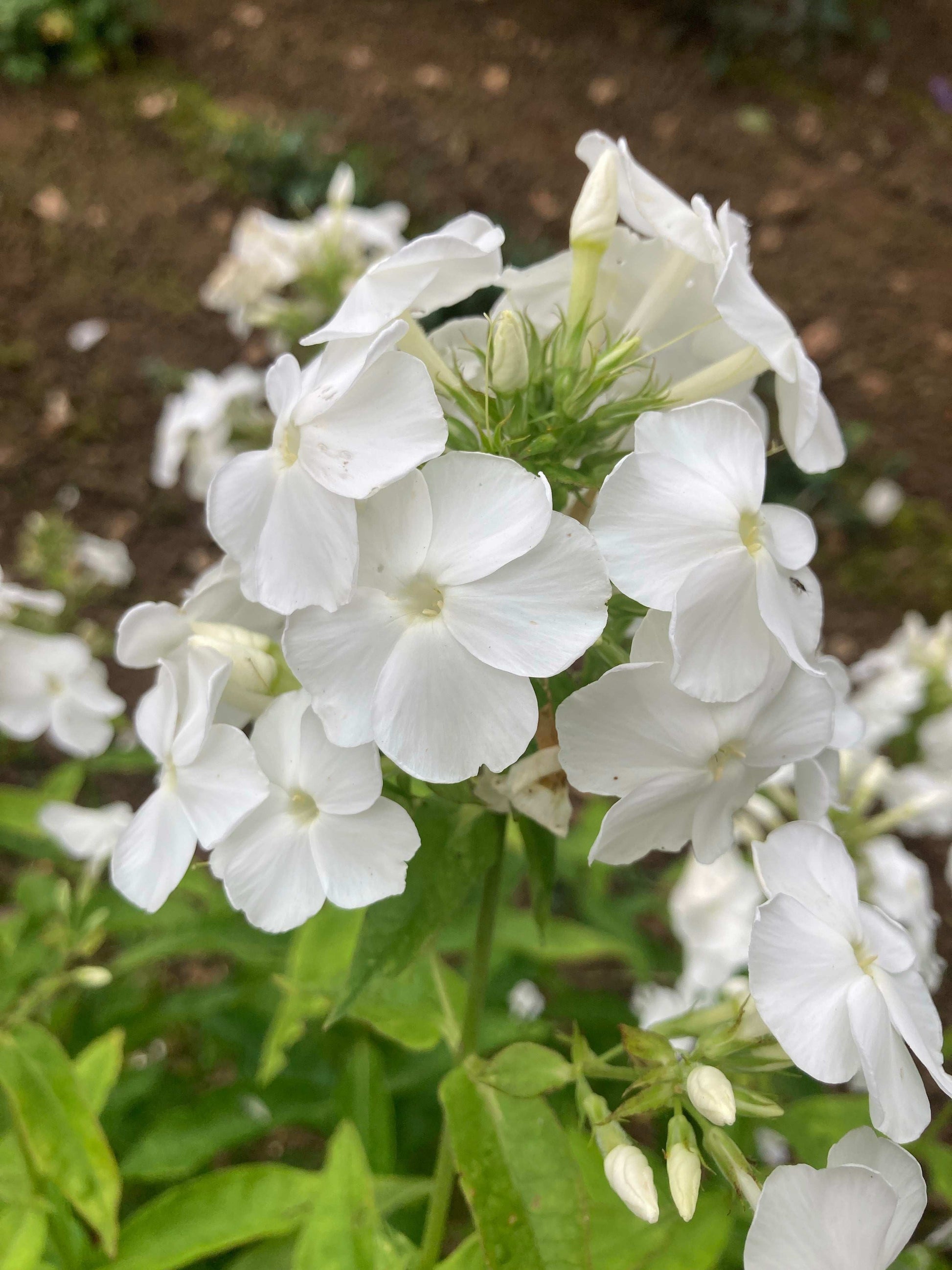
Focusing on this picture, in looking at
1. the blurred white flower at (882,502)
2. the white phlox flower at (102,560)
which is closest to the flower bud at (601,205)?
the white phlox flower at (102,560)

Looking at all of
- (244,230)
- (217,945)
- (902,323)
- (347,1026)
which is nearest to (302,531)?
(217,945)

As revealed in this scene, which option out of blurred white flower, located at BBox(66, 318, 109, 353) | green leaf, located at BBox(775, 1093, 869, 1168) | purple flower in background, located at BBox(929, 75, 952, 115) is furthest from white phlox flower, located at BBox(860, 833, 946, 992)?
purple flower in background, located at BBox(929, 75, 952, 115)

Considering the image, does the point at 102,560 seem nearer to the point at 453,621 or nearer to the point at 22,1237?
the point at 22,1237

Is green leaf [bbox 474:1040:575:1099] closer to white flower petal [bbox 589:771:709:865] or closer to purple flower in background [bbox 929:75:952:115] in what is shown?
white flower petal [bbox 589:771:709:865]

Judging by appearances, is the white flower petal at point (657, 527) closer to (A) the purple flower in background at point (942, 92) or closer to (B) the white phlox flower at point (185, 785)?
(B) the white phlox flower at point (185, 785)

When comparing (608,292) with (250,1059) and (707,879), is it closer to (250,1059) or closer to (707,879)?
(707,879)
